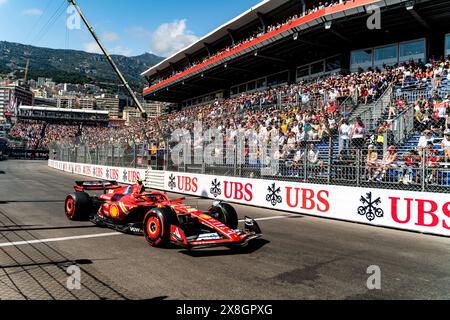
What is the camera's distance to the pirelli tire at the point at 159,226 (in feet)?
20.3

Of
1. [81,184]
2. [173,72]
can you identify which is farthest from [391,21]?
[173,72]

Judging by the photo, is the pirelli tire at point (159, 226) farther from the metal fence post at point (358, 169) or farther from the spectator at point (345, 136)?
the spectator at point (345, 136)

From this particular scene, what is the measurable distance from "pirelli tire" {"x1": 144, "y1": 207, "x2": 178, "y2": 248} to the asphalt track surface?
187 mm

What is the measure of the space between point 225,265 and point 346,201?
559 centimetres

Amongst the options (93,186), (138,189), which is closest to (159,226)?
(138,189)

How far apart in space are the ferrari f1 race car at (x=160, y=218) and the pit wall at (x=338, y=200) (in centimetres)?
345

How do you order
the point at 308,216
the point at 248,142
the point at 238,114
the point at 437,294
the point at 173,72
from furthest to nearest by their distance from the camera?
1. the point at 173,72
2. the point at 238,114
3. the point at 248,142
4. the point at 308,216
5. the point at 437,294

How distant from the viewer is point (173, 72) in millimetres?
42781

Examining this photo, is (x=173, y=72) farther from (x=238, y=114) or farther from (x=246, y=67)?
(x=238, y=114)

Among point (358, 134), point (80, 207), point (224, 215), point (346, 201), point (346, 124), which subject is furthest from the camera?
point (346, 124)

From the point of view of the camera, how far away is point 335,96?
16734mm

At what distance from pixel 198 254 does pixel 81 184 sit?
4.58 meters

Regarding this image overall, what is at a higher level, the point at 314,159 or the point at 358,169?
the point at 314,159

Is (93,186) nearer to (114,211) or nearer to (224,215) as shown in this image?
(114,211)
